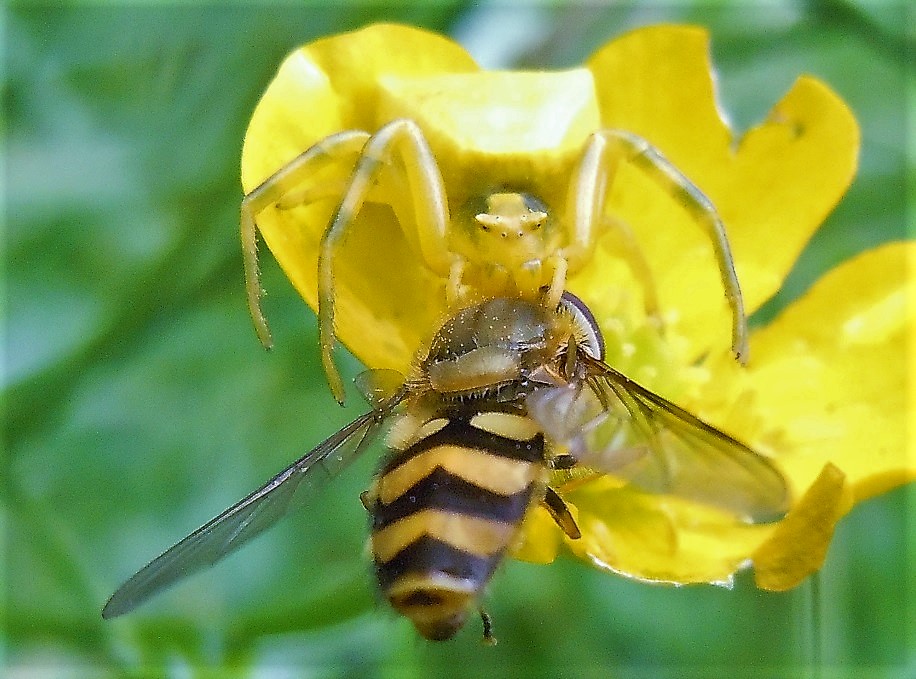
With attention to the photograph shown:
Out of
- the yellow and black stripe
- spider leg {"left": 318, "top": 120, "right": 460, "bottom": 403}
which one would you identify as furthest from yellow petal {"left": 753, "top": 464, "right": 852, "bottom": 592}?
spider leg {"left": 318, "top": 120, "right": 460, "bottom": 403}

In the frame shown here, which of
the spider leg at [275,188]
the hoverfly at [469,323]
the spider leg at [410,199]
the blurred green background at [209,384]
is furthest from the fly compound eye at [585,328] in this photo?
the blurred green background at [209,384]

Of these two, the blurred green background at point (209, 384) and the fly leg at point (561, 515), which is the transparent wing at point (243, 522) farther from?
the blurred green background at point (209, 384)

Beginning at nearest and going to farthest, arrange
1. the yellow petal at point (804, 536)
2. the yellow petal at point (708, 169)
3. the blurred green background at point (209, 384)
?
the yellow petal at point (804, 536)
the yellow petal at point (708, 169)
the blurred green background at point (209, 384)

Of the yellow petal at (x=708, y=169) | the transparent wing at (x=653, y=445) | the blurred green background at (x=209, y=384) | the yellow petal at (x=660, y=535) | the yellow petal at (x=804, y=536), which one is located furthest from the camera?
the blurred green background at (x=209, y=384)

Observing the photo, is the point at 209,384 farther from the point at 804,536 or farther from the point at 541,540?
the point at 804,536

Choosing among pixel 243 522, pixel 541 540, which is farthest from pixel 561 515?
pixel 243 522

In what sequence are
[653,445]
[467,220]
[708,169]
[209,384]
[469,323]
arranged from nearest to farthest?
[653,445] < [469,323] < [467,220] < [708,169] < [209,384]

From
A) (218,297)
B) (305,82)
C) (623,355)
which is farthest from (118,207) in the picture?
(623,355)
